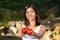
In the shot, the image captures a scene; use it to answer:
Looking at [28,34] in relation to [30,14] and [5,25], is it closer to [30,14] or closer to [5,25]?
[30,14]

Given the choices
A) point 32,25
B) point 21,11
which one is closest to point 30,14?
point 32,25

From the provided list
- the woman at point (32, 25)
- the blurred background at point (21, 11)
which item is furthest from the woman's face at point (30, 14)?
the blurred background at point (21, 11)

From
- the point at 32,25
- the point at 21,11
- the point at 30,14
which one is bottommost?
the point at 21,11

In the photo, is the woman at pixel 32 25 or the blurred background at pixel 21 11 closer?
the woman at pixel 32 25

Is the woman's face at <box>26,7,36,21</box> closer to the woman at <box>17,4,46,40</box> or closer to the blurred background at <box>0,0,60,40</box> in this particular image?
the woman at <box>17,4,46,40</box>

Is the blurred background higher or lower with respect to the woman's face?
lower

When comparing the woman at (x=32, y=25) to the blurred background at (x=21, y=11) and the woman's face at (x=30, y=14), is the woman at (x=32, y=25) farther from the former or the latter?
the blurred background at (x=21, y=11)

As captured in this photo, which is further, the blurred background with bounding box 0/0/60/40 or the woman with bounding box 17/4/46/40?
the blurred background with bounding box 0/0/60/40

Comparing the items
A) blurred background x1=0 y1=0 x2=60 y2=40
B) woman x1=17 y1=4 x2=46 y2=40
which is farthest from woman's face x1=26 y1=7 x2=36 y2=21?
blurred background x1=0 y1=0 x2=60 y2=40

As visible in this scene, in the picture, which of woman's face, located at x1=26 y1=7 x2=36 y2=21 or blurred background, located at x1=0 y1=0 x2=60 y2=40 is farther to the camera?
blurred background, located at x1=0 y1=0 x2=60 y2=40

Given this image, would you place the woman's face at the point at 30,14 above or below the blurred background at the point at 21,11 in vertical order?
above

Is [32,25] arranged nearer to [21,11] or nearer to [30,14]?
[30,14]

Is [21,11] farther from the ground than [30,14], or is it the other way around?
[30,14]

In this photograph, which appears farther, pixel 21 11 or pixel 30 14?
pixel 21 11
